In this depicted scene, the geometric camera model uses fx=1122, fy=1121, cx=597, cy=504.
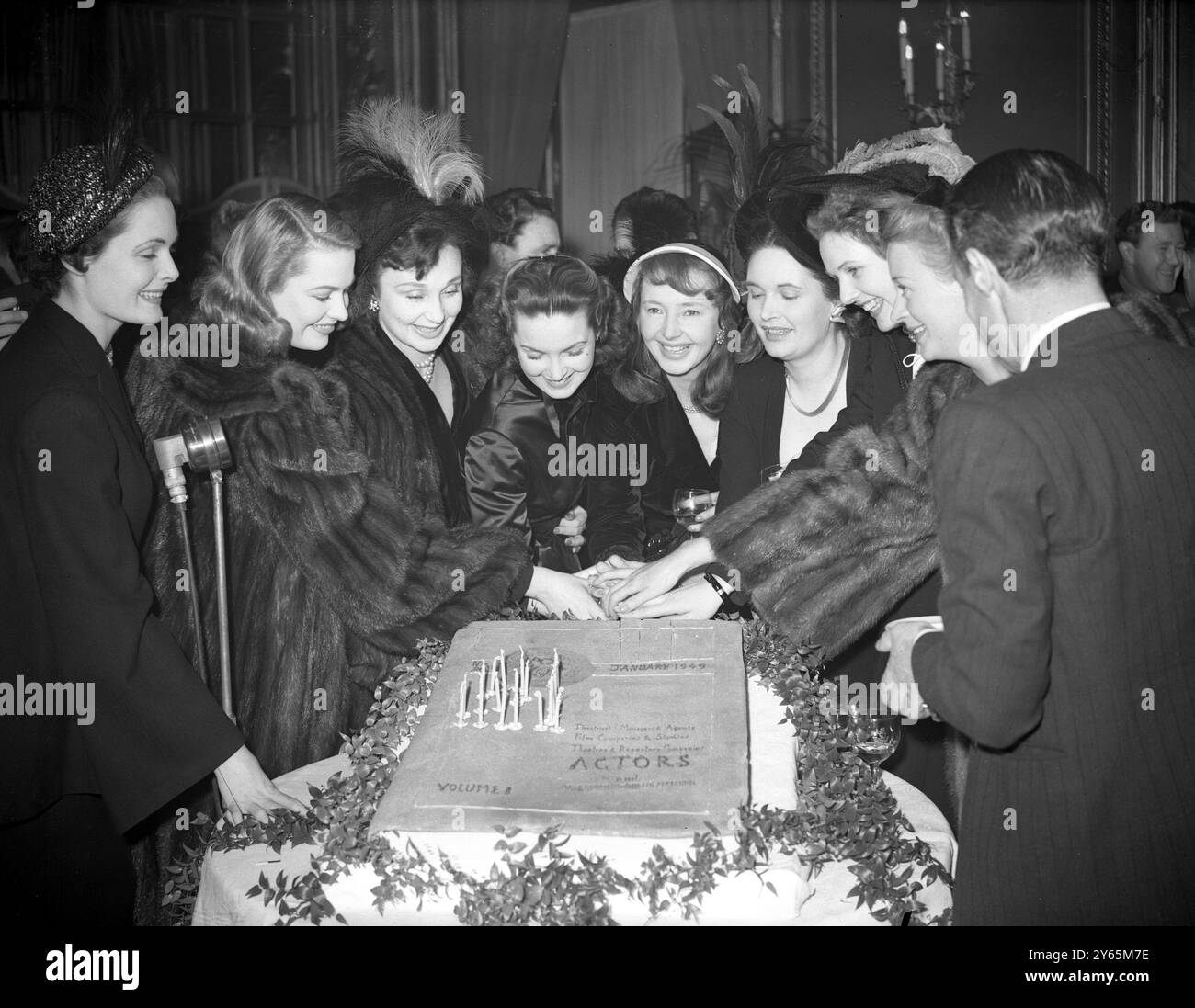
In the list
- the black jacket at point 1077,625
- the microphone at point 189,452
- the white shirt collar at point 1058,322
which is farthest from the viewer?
the microphone at point 189,452

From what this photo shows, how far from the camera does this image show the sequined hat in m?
2.50

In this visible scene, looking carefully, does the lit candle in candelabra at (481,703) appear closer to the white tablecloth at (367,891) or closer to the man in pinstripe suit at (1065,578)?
the white tablecloth at (367,891)

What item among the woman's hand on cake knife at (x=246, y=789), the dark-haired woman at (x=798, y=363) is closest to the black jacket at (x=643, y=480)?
the dark-haired woman at (x=798, y=363)

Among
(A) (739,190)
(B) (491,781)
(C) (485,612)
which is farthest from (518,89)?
(B) (491,781)

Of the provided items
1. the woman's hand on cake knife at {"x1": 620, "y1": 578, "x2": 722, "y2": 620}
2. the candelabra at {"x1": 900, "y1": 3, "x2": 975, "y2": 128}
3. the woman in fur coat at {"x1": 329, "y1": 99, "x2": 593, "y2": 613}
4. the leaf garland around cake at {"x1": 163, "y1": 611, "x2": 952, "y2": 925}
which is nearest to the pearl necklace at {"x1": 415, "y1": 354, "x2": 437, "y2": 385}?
the woman in fur coat at {"x1": 329, "y1": 99, "x2": 593, "y2": 613}

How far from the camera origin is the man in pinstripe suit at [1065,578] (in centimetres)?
167

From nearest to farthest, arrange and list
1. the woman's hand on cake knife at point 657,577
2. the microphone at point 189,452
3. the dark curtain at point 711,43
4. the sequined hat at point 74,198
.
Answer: the sequined hat at point 74,198, the microphone at point 189,452, the woman's hand on cake knife at point 657,577, the dark curtain at point 711,43

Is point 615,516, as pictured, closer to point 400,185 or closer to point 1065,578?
point 400,185

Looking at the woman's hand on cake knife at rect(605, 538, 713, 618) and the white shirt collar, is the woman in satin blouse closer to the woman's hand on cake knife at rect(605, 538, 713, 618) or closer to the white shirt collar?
the woman's hand on cake knife at rect(605, 538, 713, 618)

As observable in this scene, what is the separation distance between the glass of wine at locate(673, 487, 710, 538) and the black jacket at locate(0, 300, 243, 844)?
149cm

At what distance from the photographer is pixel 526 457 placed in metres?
3.42

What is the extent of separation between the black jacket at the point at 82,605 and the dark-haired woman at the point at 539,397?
1118 millimetres
